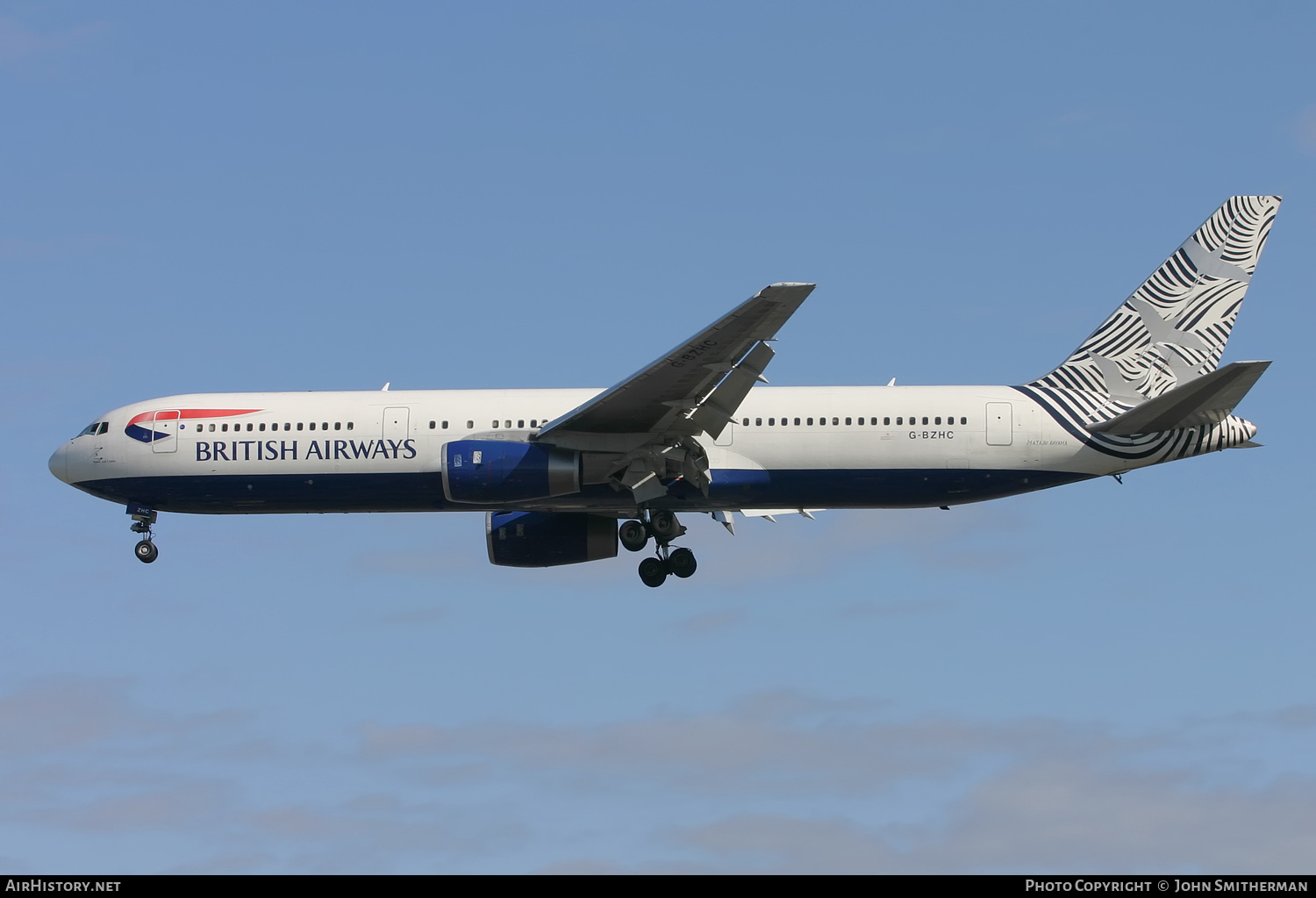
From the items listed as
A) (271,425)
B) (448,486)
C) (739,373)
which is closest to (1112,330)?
(739,373)

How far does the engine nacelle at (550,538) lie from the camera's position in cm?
3781

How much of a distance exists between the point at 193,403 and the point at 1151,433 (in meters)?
20.0

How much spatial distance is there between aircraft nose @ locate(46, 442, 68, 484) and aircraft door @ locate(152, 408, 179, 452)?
260cm

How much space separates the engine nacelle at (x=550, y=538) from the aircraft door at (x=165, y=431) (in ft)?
23.3

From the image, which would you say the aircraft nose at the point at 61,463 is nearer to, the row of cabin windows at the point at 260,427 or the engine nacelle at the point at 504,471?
the row of cabin windows at the point at 260,427

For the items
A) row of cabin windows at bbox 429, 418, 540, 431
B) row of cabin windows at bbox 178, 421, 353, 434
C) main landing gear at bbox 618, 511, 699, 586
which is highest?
row of cabin windows at bbox 178, 421, 353, 434

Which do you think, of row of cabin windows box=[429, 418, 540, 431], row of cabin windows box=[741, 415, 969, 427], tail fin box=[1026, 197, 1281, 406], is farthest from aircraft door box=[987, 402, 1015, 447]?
row of cabin windows box=[429, 418, 540, 431]

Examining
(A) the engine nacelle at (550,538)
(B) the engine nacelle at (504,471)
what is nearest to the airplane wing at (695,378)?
(B) the engine nacelle at (504,471)

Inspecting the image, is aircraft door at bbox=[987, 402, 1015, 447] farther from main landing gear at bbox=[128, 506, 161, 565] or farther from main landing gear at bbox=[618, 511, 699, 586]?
main landing gear at bbox=[128, 506, 161, 565]

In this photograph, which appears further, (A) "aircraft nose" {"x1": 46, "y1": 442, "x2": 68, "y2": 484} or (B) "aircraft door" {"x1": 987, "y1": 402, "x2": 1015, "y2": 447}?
(A) "aircraft nose" {"x1": 46, "y1": 442, "x2": 68, "y2": 484}

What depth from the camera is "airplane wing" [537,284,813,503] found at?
1182 inches

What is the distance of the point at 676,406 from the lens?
3250 cm

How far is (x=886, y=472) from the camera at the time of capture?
111 feet
